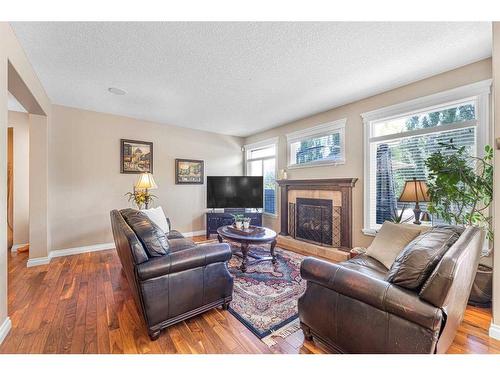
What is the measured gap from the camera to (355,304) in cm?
132

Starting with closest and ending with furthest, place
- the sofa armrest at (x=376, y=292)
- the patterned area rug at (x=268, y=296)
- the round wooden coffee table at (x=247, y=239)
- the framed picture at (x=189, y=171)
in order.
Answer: the sofa armrest at (x=376, y=292), the patterned area rug at (x=268, y=296), the round wooden coffee table at (x=247, y=239), the framed picture at (x=189, y=171)

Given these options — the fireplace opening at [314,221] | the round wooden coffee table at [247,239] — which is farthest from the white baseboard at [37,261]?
the fireplace opening at [314,221]

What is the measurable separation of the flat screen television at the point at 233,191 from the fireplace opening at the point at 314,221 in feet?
3.49

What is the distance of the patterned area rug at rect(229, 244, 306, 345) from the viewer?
1821 mm

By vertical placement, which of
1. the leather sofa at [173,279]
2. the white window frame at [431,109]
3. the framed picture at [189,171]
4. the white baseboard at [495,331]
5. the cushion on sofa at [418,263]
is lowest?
the white baseboard at [495,331]

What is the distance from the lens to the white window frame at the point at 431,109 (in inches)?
90.8

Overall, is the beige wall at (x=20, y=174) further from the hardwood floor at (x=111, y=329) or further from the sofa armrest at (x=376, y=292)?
the sofa armrest at (x=376, y=292)

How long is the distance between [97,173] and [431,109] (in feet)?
17.1

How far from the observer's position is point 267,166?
5258mm

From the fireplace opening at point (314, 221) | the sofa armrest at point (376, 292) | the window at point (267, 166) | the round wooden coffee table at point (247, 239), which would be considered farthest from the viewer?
the window at point (267, 166)
